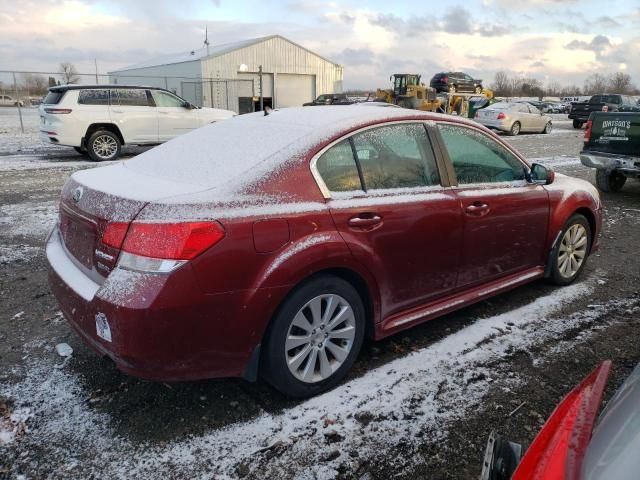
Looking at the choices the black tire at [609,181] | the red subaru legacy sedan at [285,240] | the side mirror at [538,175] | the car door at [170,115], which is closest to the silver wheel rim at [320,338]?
the red subaru legacy sedan at [285,240]

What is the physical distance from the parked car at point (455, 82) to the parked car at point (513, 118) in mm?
8469

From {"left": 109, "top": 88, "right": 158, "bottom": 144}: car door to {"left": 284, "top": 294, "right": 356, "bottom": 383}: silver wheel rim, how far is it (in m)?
11.2

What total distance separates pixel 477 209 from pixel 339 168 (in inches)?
45.8

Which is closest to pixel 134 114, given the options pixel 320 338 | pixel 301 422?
pixel 320 338

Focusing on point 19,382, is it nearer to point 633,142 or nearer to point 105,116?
point 633,142

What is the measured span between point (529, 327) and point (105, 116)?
37.0 feet

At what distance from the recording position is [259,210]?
2.56 metres

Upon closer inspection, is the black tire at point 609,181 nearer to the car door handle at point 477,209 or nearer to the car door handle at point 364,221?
the car door handle at point 477,209

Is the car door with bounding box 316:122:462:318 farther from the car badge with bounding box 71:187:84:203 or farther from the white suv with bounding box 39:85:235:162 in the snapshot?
the white suv with bounding box 39:85:235:162

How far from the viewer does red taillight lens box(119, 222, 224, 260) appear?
7.73 ft

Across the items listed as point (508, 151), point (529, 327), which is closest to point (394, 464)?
point (529, 327)

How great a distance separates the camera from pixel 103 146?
487 inches

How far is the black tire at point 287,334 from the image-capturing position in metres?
2.68

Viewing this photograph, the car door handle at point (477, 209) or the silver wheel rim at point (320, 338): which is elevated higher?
the car door handle at point (477, 209)
